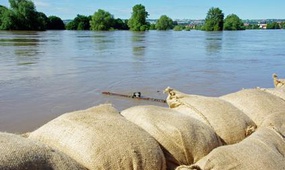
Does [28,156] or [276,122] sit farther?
[276,122]

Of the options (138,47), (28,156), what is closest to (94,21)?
(138,47)

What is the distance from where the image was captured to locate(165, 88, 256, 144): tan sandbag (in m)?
2.84

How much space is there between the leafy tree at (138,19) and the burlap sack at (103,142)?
204 ft

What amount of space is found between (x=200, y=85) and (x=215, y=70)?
3.07 meters

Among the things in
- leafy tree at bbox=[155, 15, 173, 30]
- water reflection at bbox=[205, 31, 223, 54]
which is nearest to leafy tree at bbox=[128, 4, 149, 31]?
leafy tree at bbox=[155, 15, 173, 30]

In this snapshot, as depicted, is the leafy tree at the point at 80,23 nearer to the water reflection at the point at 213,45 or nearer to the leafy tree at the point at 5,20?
the leafy tree at the point at 5,20

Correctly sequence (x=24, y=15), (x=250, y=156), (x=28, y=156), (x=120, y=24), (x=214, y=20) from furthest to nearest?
(x=120, y=24) → (x=214, y=20) → (x=24, y=15) → (x=250, y=156) → (x=28, y=156)

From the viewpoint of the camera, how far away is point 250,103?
10.7ft

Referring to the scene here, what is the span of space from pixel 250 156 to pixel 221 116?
0.70 m

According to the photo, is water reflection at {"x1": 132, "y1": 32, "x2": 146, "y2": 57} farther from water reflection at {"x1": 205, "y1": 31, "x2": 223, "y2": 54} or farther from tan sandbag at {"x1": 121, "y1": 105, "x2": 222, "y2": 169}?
tan sandbag at {"x1": 121, "y1": 105, "x2": 222, "y2": 169}

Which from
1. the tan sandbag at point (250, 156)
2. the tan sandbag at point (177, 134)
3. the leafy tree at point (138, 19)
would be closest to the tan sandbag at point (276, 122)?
the tan sandbag at point (250, 156)

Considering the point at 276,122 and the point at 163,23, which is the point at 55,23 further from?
the point at 276,122

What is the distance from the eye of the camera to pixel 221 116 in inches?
114

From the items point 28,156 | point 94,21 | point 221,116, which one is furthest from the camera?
point 94,21
